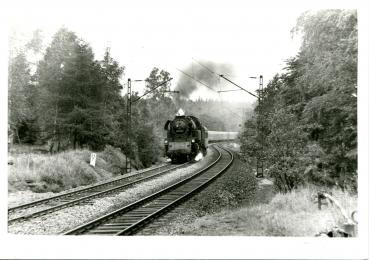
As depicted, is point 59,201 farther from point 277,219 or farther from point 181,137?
point 181,137

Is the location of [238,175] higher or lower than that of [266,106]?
lower

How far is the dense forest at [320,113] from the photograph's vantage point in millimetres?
8141

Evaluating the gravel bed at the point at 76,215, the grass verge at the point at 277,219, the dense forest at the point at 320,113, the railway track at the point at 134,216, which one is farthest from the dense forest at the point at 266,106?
the railway track at the point at 134,216

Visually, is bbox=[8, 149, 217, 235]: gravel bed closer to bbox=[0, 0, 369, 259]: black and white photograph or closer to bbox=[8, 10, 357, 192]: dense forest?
bbox=[0, 0, 369, 259]: black and white photograph

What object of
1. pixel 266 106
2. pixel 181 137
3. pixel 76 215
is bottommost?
pixel 76 215

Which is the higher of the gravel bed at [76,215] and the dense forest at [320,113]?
the dense forest at [320,113]

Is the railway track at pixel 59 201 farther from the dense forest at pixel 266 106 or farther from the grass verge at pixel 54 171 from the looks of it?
the dense forest at pixel 266 106

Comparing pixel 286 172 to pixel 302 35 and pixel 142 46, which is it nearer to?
pixel 302 35

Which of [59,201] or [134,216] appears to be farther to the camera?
[59,201]

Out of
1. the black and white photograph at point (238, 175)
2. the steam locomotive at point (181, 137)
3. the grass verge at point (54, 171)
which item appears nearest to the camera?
the black and white photograph at point (238, 175)

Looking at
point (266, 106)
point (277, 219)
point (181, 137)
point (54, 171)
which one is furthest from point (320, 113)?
point (181, 137)

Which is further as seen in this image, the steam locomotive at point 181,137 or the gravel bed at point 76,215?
the steam locomotive at point 181,137

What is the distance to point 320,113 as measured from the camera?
924 cm

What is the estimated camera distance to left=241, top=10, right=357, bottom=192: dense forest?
8141 mm
